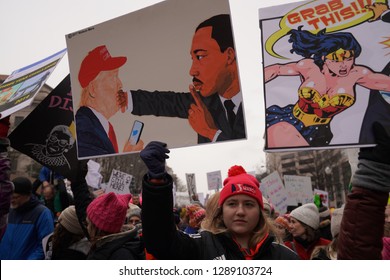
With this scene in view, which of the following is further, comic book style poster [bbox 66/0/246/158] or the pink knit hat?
the pink knit hat

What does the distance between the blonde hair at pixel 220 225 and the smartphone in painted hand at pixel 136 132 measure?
2.51 ft

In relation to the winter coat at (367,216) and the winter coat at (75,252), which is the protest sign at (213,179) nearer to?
the winter coat at (75,252)

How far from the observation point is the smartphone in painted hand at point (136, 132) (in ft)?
9.54

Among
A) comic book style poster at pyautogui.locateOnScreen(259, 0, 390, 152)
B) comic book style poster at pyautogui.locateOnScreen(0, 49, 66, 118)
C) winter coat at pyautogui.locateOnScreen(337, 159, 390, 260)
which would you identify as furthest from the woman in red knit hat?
comic book style poster at pyautogui.locateOnScreen(0, 49, 66, 118)

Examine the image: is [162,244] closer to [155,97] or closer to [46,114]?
[155,97]

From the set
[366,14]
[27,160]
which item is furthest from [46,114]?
[27,160]

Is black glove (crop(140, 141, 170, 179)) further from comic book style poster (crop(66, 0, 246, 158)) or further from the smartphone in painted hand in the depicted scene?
the smartphone in painted hand

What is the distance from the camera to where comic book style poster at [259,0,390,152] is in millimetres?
2250

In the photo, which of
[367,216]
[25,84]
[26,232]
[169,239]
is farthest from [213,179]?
[367,216]

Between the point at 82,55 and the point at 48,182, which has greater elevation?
the point at 82,55

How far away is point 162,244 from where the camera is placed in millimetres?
1891

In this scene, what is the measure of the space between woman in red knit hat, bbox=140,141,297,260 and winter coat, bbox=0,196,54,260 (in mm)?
2449

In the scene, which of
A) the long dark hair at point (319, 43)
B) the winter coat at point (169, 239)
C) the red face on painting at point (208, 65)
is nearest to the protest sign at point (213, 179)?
the red face on painting at point (208, 65)

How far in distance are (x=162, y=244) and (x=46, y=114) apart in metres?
2.13
